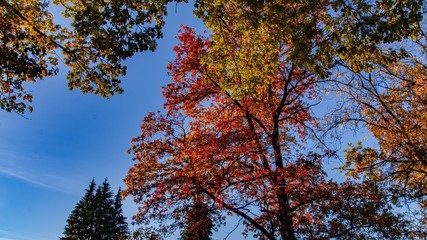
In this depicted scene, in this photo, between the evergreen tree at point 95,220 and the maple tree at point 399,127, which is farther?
the evergreen tree at point 95,220

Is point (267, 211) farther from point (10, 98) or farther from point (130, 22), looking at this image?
point (10, 98)

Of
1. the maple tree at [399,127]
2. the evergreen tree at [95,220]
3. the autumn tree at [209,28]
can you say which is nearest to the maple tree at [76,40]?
the autumn tree at [209,28]

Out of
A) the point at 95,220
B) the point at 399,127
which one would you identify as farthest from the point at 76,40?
the point at 95,220

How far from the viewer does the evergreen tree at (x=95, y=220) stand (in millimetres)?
43094

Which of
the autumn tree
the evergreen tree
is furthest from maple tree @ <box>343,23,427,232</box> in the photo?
the evergreen tree

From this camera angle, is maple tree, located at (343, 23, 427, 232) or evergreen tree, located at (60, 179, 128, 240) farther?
evergreen tree, located at (60, 179, 128, 240)

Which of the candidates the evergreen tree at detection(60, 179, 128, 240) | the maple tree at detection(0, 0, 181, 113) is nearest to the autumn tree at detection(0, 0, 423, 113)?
the maple tree at detection(0, 0, 181, 113)

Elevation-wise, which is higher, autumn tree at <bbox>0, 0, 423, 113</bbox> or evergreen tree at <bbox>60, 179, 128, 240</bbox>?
evergreen tree at <bbox>60, 179, 128, 240</bbox>

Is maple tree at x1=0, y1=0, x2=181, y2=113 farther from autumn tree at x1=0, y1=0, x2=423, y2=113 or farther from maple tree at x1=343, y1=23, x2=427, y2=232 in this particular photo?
maple tree at x1=343, y1=23, x2=427, y2=232

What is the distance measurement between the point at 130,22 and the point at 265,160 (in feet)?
28.8

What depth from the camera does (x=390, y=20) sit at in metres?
7.00

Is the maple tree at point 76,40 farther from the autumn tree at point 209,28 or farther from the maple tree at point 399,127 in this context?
the maple tree at point 399,127

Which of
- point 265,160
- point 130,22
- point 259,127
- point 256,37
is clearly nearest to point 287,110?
point 259,127

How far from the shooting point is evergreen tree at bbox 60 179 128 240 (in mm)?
43094
